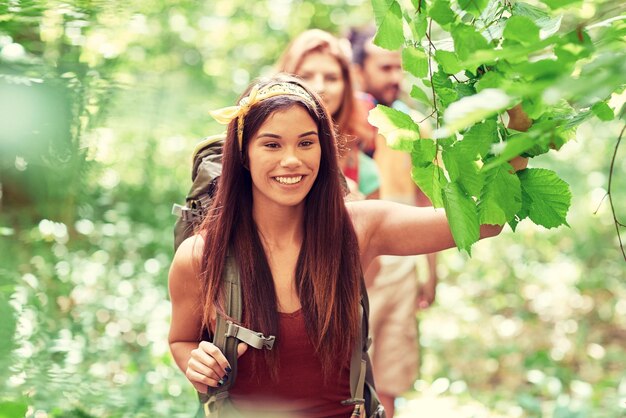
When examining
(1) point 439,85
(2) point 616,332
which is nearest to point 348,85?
(1) point 439,85

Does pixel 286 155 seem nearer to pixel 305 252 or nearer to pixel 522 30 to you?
pixel 305 252

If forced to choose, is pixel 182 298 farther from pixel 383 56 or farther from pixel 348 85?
pixel 383 56

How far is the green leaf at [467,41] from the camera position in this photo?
1.64 meters

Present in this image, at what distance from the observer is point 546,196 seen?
1.98 metres

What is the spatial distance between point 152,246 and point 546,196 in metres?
5.21

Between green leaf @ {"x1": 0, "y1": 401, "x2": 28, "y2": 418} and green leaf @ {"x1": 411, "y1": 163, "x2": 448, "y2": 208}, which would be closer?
green leaf @ {"x1": 411, "y1": 163, "x2": 448, "y2": 208}

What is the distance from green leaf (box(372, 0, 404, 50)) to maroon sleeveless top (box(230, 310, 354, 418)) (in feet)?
3.12

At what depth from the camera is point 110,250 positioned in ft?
21.5

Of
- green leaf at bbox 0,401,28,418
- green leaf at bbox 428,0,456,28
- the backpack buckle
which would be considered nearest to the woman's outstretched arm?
the backpack buckle

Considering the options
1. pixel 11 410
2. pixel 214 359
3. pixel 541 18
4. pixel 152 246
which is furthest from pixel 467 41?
pixel 152 246

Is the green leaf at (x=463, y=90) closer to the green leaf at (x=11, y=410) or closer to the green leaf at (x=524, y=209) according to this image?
the green leaf at (x=524, y=209)

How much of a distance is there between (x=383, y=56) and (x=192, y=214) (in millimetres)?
2725

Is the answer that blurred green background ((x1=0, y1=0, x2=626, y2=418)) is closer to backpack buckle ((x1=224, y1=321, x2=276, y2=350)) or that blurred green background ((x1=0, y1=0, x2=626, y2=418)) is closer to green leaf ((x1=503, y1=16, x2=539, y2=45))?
backpack buckle ((x1=224, y1=321, x2=276, y2=350))

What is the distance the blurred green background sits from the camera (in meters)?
2.76
